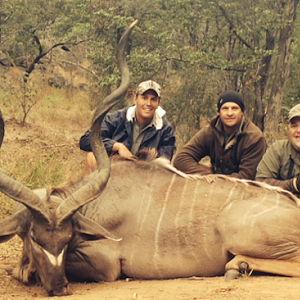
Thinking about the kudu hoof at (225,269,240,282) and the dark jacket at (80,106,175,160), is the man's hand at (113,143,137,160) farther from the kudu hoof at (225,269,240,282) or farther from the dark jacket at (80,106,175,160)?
the kudu hoof at (225,269,240,282)

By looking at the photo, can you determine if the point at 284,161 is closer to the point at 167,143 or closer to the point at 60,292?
the point at 167,143

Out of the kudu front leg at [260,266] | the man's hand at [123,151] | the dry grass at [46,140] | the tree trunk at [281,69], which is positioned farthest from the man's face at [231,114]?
the tree trunk at [281,69]

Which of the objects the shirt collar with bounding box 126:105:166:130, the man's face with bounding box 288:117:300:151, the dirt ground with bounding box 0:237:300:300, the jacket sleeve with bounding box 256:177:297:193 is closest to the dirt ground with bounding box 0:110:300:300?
the dirt ground with bounding box 0:237:300:300

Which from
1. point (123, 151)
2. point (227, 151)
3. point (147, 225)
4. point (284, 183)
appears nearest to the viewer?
point (147, 225)

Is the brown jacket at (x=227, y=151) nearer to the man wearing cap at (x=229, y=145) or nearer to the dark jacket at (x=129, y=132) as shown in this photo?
the man wearing cap at (x=229, y=145)

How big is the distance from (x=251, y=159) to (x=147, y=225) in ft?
3.62

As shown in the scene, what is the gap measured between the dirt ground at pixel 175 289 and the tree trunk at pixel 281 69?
21.2 feet

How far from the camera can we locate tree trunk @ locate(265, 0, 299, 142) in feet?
32.3

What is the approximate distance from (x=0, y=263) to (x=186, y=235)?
1.31m

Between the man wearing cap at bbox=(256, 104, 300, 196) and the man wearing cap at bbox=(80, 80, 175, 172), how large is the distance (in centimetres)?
86

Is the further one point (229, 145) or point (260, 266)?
point (229, 145)

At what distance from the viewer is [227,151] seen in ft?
15.1

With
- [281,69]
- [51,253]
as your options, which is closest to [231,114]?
[51,253]

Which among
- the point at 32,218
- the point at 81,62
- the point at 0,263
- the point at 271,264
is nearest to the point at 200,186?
the point at 271,264
